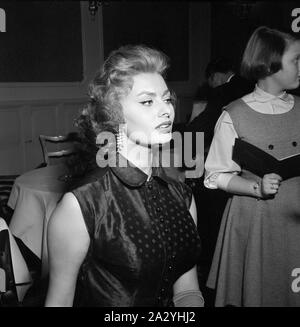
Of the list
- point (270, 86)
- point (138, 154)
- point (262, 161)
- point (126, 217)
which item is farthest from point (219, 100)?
point (126, 217)

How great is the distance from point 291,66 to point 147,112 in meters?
0.87

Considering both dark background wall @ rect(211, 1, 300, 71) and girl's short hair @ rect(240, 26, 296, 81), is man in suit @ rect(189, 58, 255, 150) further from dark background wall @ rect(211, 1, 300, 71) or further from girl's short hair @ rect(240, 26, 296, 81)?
dark background wall @ rect(211, 1, 300, 71)

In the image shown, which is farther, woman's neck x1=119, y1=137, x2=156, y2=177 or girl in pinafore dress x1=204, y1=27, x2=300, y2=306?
girl in pinafore dress x1=204, y1=27, x2=300, y2=306

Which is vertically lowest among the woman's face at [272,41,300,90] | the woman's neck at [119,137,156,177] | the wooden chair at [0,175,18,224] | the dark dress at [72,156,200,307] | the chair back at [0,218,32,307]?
the wooden chair at [0,175,18,224]

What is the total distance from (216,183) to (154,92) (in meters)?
0.76

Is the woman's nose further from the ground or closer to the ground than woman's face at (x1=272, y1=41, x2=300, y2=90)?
closer to the ground

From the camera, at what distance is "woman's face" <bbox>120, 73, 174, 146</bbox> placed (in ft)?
3.47

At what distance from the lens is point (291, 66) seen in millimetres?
1645

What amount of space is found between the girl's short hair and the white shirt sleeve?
23cm

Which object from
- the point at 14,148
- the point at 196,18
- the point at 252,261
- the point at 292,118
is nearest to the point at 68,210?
the point at 252,261

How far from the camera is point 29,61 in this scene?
4879 mm

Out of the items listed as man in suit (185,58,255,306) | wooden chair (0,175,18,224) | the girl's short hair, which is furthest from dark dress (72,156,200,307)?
wooden chair (0,175,18,224)

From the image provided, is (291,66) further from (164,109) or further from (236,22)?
(236,22)

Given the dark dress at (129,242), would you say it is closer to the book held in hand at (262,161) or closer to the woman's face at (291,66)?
the book held in hand at (262,161)
